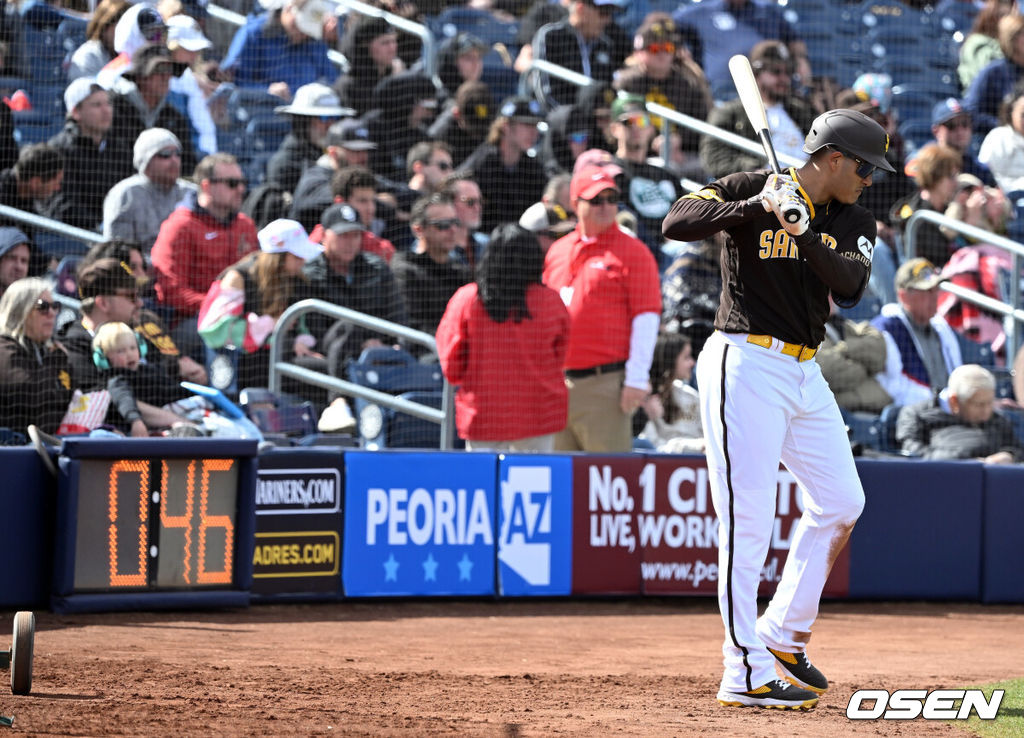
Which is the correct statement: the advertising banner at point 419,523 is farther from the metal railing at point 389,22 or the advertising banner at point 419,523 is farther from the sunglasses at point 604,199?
the metal railing at point 389,22

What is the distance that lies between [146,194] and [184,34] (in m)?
1.90

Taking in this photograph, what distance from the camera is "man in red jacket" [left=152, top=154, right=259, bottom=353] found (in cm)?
1003

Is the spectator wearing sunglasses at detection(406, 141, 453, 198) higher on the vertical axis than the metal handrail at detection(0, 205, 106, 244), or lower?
higher

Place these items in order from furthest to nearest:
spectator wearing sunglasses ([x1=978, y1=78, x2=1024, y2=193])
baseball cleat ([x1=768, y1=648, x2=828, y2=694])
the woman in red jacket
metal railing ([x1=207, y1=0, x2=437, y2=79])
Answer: spectator wearing sunglasses ([x1=978, y1=78, x2=1024, y2=193])
metal railing ([x1=207, y1=0, x2=437, y2=79])
the woman in red jacket
baseball cleat ([x1=768, y1=648, x2=828, y2=694])

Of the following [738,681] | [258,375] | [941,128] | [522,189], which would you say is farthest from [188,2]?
[738,681]

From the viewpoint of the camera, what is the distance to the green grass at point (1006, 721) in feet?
17.4

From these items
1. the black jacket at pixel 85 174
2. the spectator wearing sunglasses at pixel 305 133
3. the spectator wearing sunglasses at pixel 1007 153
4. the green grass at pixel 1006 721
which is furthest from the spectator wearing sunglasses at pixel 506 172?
the green grass at pixel 1006 721

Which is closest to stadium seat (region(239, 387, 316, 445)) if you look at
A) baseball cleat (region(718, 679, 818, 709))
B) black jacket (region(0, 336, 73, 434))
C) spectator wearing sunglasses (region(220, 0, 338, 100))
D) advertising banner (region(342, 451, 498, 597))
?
advertising banner (region(342, 451, 498, 597))

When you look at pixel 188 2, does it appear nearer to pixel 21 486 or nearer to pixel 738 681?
pixel 21 486

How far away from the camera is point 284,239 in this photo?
10.0 metres

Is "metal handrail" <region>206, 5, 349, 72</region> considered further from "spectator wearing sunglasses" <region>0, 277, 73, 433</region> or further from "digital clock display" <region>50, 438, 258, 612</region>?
"digital clock display" <region>50, 438, 258, 612</region>

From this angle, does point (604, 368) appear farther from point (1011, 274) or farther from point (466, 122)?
point (1011, 274)

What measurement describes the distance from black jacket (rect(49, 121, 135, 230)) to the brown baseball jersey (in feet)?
19.2

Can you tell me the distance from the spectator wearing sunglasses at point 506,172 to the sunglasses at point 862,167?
5946 millimetres
